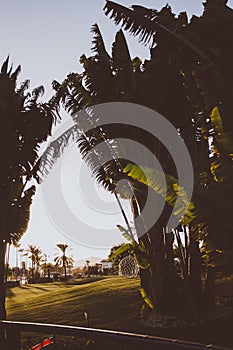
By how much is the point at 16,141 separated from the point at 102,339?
9511 millimetres

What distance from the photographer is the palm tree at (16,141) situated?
1206 cm

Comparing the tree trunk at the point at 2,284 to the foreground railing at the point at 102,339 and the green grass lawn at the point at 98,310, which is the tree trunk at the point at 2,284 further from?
the foreground railing at the point at 102,339

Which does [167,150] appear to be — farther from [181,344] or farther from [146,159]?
[181,344]

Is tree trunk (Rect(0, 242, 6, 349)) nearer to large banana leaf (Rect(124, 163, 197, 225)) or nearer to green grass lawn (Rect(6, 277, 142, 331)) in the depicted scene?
green grass lawn (Rect(6, 277, 142, 331))

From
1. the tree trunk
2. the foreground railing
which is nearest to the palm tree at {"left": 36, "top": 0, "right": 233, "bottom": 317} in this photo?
the tree trunk

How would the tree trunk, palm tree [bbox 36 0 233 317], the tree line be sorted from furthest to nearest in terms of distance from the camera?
palm tree [bbox 36 0 233 317] → the tree trunk → the tree line

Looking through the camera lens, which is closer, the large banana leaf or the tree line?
the large banana leaf

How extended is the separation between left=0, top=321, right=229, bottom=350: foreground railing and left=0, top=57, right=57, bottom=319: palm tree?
721 cm

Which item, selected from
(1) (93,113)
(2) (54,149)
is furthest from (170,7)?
(2) (54,149)

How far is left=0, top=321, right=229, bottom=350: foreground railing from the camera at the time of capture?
2801mm

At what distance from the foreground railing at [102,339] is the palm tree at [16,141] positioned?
721 cm

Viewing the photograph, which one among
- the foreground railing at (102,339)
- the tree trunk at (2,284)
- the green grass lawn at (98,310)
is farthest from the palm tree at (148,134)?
the foreground railing at (102,339)

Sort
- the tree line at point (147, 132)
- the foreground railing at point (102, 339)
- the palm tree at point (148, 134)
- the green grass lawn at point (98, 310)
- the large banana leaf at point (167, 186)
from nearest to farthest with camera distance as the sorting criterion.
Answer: the foreground railing at point (102, 339)
the large banana leaf at point (167, 186)
the tree line at point (147, 132)
the palm tree at point (148, 134)
the green grass lawn at point (98, 310)

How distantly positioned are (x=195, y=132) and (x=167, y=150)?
1.48 meters
